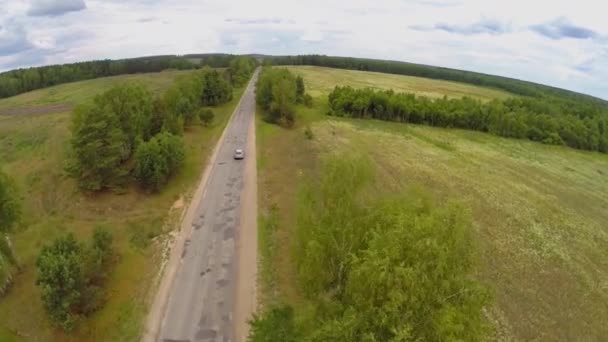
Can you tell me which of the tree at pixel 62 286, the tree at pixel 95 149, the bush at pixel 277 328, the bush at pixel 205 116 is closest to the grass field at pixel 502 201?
the bush at pixel 277 328

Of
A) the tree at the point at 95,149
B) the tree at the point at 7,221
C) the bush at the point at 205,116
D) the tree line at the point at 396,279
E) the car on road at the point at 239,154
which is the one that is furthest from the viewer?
the bush at the point at 205,116

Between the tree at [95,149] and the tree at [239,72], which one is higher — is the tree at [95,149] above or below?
below

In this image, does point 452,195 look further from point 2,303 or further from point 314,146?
point 2,303

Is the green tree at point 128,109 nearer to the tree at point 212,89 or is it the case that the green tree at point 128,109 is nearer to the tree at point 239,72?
the tree at point 212,89

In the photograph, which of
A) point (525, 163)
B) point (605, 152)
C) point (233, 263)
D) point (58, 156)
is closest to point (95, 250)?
point (233, 263)

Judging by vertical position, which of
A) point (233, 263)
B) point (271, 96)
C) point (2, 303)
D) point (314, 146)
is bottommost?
point (2, 303)

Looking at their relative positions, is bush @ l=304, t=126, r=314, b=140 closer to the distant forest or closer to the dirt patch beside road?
the distant forest
